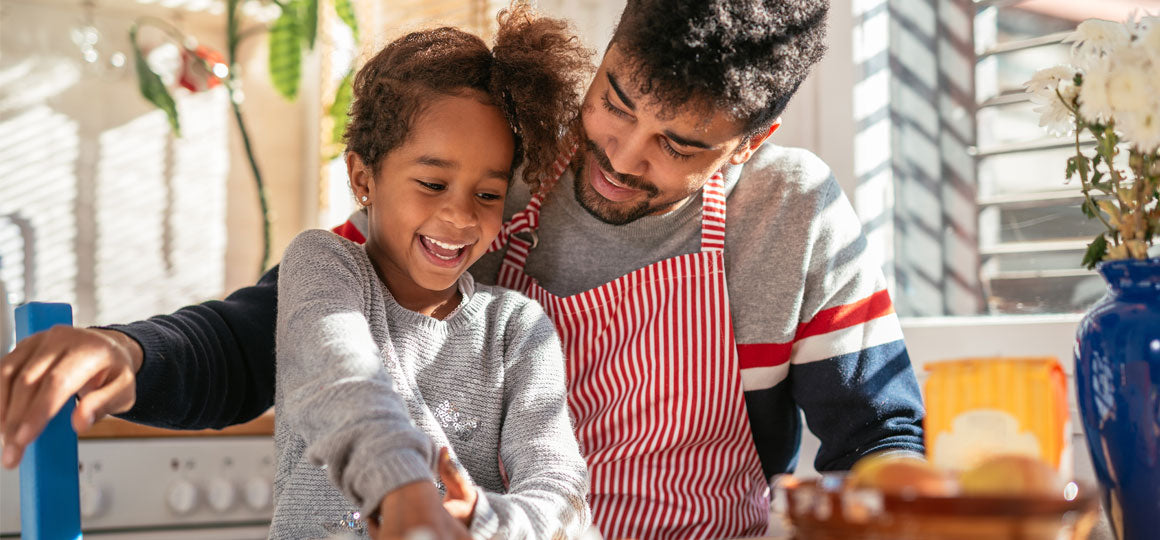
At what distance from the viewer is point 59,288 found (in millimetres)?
2357

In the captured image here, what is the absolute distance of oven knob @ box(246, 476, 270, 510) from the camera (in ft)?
5.21

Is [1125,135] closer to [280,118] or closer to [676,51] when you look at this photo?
[676,51]

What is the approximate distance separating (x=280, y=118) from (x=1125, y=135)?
7.17 ft

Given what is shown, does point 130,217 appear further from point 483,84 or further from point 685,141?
point 685,141

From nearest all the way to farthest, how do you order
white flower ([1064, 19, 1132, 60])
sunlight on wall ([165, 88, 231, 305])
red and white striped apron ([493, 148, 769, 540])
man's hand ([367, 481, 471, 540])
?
man's hand ([367, 481, 471, 540]), white flower ([1064, 19, 1132, 60]), red and white striped apron ([493, 148, 769, 540]), sunlight on wall ([165, 88, 231, 305])

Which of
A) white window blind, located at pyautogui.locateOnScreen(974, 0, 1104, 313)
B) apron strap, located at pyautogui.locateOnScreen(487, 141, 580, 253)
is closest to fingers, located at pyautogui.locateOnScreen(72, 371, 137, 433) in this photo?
apron strap, located at pyautogui.locateOnScreen(487, 141, 580, 253)

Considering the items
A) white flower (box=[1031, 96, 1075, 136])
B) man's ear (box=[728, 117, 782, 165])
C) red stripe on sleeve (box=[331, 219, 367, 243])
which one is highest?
white flower (box=[1031, 96, 1075, 136])

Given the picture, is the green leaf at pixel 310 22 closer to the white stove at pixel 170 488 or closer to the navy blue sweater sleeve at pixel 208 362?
the white stove at pixel 170 488

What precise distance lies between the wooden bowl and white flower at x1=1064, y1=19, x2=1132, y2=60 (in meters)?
0.45

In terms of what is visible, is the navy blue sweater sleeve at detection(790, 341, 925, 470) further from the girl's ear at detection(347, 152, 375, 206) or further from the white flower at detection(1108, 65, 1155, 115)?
the girl's ear at detection(347, 152, 375, 206)

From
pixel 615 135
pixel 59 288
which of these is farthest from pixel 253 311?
pixel 59 288

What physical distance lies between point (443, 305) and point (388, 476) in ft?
1.48

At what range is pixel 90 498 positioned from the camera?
1477mm

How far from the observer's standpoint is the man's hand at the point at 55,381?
673 mm
